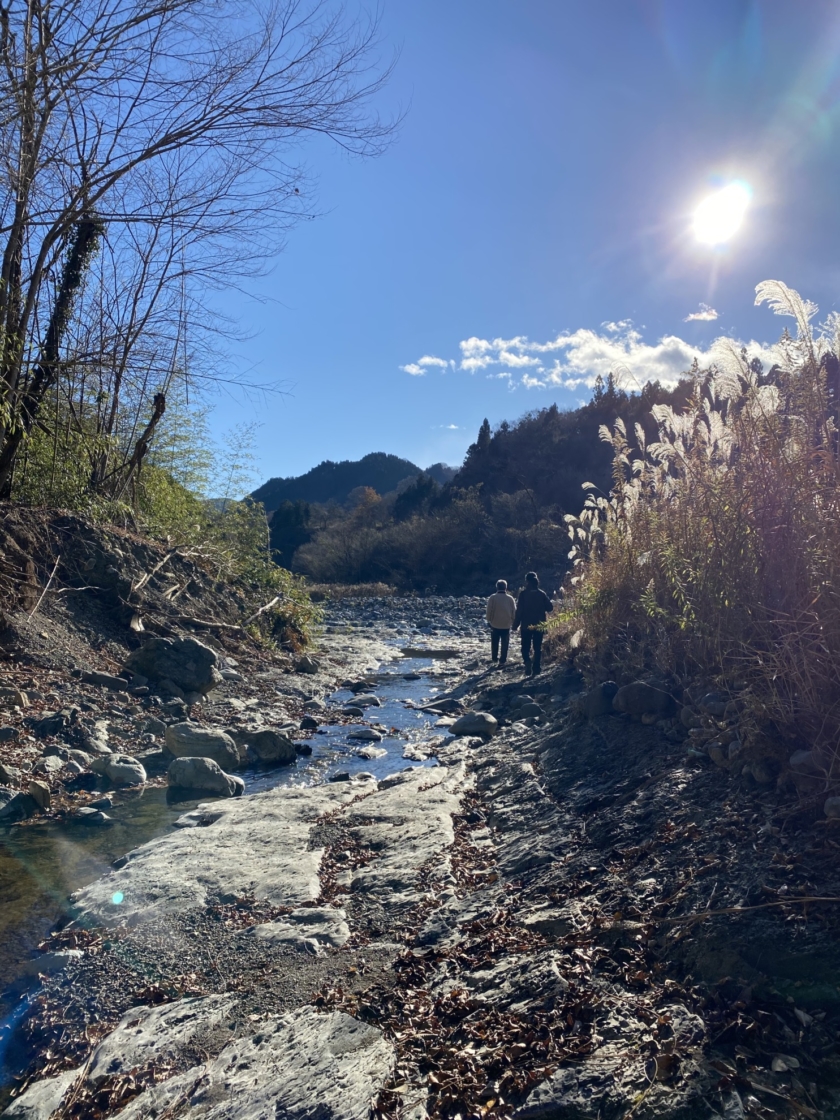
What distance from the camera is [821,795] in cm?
303

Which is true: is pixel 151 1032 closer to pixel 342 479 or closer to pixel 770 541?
pixel 770 541

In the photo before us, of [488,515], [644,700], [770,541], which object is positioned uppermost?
[488,515]

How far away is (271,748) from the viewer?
25.3ft

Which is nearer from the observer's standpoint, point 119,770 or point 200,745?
point 119,770

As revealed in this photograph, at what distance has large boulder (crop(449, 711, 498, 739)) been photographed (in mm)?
8508

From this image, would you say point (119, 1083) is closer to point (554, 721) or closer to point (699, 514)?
point (699, 514)

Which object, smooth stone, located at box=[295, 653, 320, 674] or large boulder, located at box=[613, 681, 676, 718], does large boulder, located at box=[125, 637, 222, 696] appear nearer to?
smooth stone, located at box=[295, 653, 320, 674]

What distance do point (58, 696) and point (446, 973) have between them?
5998mm

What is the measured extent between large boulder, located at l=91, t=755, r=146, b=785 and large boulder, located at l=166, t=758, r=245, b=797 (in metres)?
0.26

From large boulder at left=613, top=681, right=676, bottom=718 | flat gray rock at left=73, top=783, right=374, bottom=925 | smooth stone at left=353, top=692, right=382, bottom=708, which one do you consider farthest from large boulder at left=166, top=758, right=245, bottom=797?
smooth stone at left=353, top=692, right=382, bottom=708

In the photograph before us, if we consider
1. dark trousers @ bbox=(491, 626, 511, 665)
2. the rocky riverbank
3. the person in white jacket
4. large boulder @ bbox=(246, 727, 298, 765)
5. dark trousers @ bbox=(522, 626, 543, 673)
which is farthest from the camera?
dark trousers @ bbox=(491, 626, 511, 665)

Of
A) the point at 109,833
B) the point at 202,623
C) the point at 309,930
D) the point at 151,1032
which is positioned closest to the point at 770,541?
the point at 309,930

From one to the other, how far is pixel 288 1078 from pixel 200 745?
16.5 ft

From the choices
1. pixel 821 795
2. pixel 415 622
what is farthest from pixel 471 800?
pixel 415 622
